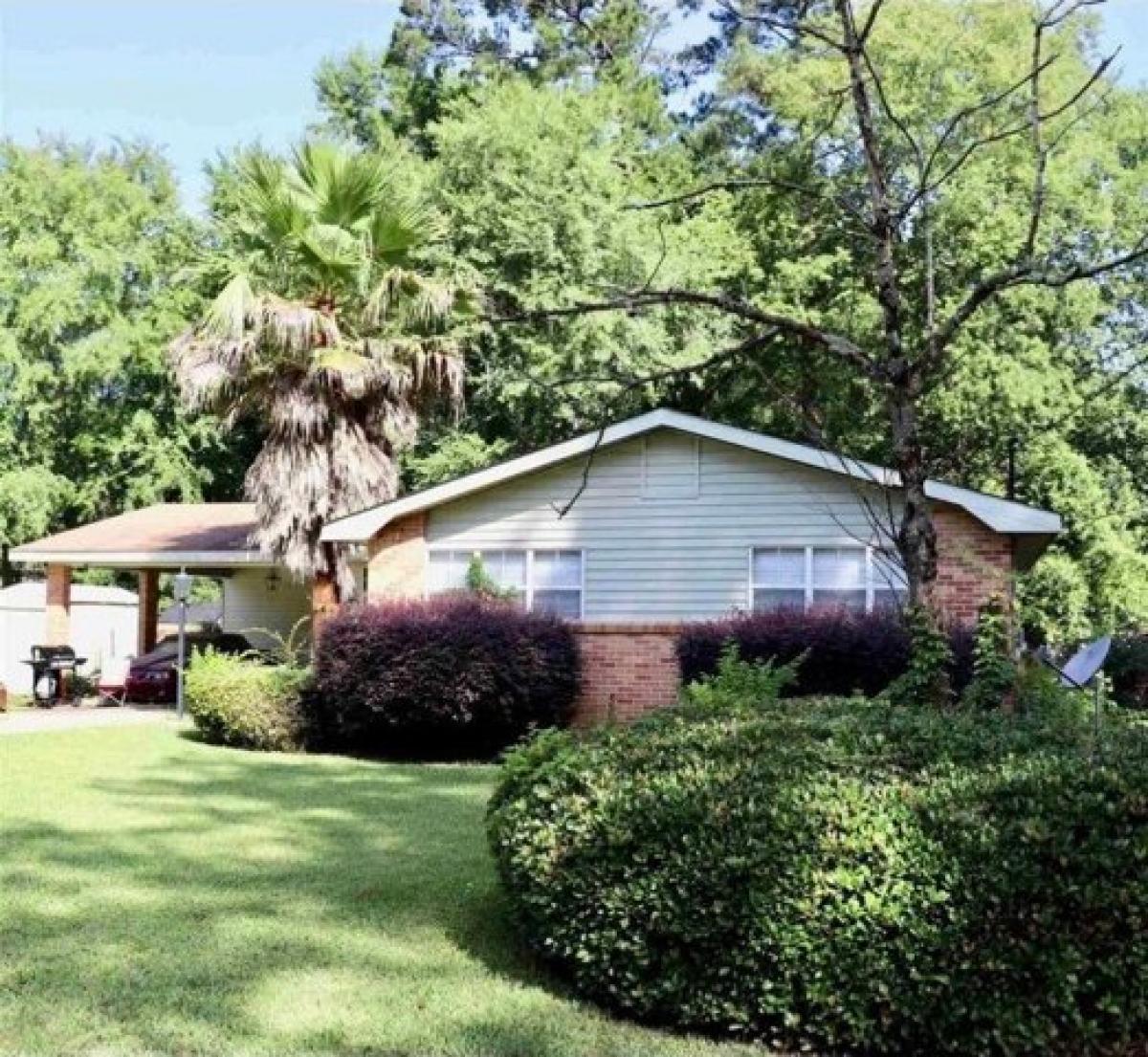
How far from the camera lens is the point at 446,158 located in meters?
26.0

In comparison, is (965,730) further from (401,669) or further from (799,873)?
(401,669)

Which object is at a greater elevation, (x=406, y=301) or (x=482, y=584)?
(x=406, y=301)

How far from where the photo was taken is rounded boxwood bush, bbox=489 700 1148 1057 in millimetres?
4234

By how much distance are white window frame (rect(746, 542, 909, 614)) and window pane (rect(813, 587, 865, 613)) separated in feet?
0.16

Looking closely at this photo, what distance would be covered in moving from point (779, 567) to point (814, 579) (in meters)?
0.44

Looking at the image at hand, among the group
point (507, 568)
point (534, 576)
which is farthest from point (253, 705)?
point (534, 576)

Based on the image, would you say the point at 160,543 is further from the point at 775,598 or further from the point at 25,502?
the point at 775,598

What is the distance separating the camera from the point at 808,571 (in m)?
14.9

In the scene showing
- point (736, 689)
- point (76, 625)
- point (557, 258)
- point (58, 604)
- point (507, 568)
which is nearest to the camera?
point (736, 689)

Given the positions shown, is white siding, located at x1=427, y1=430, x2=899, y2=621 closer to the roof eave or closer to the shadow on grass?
the shadow on grass

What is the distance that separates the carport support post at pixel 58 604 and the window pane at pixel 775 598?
1463cm

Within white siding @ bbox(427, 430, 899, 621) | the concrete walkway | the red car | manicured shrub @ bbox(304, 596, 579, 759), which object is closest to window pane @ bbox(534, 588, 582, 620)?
white siding @ bbox(427, 430, 899, 621)

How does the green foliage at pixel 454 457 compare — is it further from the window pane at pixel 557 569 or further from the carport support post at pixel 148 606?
the window pane at pixel 557 569

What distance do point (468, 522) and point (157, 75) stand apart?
23.4 feet
